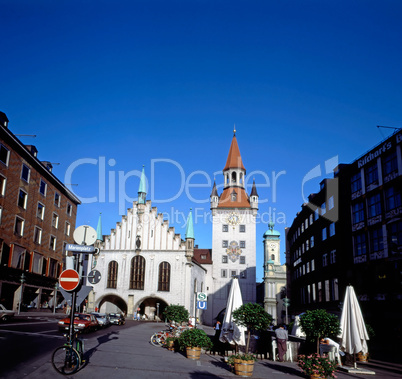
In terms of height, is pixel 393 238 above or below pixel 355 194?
below

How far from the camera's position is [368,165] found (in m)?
34.0

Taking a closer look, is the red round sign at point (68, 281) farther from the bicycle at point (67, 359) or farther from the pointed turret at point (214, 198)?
the pointed turret at point (214, 198)

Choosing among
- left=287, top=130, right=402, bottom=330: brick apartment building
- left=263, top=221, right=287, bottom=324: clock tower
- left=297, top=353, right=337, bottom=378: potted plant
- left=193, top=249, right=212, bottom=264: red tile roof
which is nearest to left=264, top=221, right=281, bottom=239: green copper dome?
left=263, top=221, right=287, bottom=324: clock tower

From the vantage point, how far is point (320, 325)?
15.6m

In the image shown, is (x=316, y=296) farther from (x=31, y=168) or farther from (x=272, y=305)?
(x=272, y=305)

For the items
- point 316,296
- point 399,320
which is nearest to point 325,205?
point 316,296

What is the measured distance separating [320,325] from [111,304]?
50.5 m

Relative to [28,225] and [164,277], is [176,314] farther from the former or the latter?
[164,277]

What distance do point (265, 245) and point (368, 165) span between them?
94976 mm

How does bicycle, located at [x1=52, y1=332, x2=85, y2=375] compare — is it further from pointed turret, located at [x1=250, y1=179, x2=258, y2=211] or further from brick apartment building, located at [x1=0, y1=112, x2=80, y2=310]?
pointed turret, located at [x1=250, y1=179, x2=258, y2=211]

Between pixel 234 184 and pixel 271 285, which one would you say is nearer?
pixel 234 184

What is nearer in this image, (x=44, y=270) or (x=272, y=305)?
(x=44, y=270)

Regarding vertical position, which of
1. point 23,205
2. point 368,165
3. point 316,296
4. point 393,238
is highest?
point 368,165

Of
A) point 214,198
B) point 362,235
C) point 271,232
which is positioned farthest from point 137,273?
point 271,232
